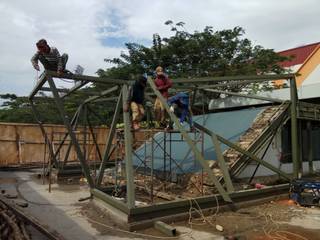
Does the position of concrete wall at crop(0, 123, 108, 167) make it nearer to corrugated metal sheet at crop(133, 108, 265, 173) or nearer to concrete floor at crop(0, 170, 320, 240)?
corrugated metal sheet at crop(133, 108, 265, 173)

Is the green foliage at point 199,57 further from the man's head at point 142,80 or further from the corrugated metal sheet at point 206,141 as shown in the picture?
the man's head at point 142,80

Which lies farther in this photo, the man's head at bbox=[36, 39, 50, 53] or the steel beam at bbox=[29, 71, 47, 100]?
the steel beam at bbox=[29, 71, 47, 100]

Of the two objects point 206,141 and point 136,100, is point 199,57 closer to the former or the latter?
point 206,141

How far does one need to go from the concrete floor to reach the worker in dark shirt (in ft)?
7.94

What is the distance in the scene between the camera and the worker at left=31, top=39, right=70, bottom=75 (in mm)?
10781

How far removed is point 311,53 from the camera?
1196 inches

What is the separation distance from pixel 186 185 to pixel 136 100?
3270 mm

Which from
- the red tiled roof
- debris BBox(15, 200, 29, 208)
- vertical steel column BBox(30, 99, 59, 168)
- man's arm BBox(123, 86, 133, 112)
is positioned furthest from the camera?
the red tiled roof

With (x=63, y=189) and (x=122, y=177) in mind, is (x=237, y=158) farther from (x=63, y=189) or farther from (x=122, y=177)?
(x=63, y=189)

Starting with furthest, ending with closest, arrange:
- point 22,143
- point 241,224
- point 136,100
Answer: point 22,143 → point 136,100 → point 241,224

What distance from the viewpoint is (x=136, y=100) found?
1052 centimetres

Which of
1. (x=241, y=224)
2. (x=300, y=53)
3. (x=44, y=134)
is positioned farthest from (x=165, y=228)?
(x=300, y=53)

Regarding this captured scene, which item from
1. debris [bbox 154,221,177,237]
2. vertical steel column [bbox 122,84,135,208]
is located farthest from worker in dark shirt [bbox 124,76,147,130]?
debris [bbox 154,221,177,237]

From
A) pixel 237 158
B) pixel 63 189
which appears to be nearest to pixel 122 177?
pixel 63 189
